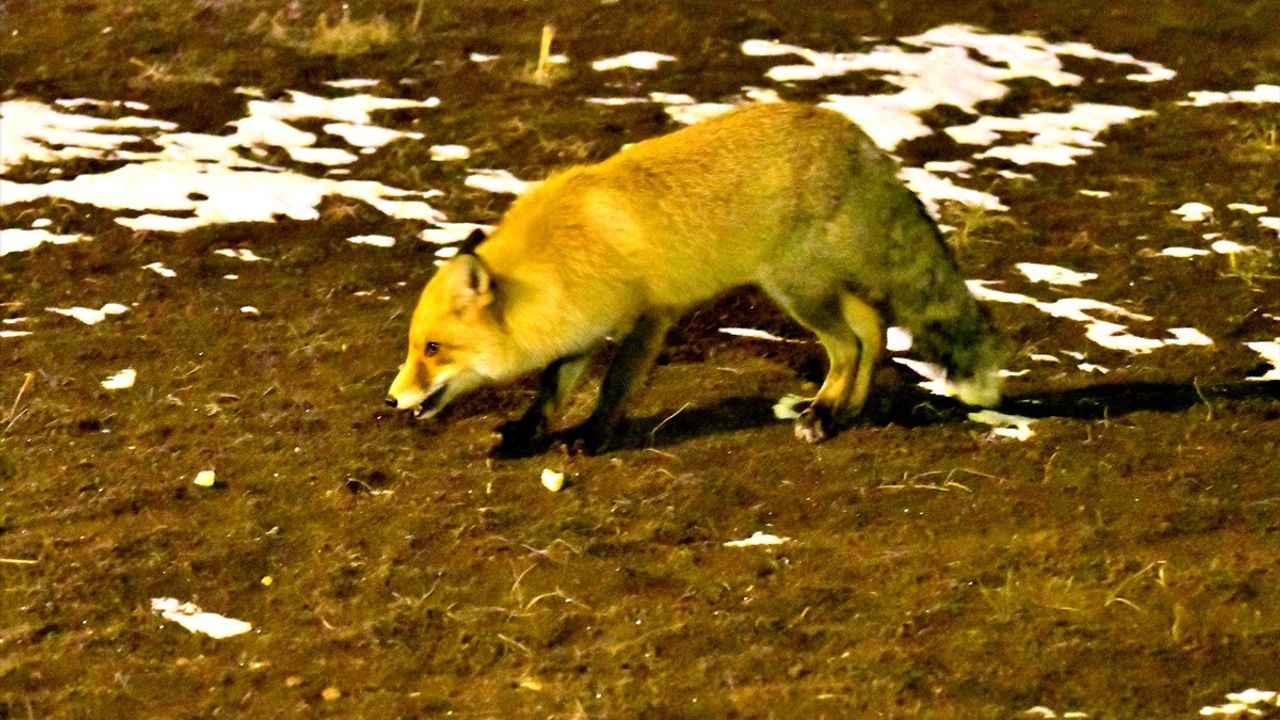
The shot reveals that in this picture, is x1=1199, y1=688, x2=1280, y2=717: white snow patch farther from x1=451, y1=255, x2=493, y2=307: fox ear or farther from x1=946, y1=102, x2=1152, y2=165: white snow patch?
x1=946, y1=102, x2=1152, y2=165: white snow patch

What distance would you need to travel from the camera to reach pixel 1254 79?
9609mm

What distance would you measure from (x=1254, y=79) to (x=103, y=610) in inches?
340

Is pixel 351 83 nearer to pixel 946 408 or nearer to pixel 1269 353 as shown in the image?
pixel 946 408

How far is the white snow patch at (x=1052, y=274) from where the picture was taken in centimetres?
666

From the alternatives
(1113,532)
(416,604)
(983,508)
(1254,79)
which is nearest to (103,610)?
(416,604)

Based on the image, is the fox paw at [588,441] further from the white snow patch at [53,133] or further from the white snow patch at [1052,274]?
the white snow patch at [53,133]

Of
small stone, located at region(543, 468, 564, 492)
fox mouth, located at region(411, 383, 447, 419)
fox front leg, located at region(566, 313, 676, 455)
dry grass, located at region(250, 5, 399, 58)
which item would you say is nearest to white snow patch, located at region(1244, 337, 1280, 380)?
fox front leg, located at region(566, 313, 676, 455)

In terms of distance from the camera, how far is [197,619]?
415 cm

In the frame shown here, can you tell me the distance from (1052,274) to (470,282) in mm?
3287

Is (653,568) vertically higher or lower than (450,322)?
lower

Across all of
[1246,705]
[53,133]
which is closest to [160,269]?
[53,133]

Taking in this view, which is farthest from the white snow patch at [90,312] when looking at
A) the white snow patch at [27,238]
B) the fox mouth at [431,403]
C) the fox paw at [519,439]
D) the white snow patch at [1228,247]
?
the white snow patch at [1228,247]

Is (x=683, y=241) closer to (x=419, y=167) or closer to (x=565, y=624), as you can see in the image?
(x=565, y=624)

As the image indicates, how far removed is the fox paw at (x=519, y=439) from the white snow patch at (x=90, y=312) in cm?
237
